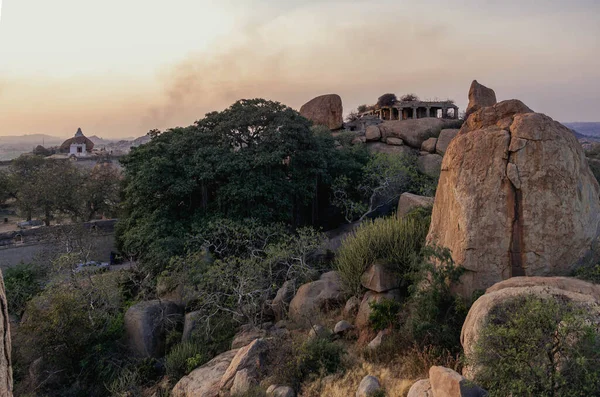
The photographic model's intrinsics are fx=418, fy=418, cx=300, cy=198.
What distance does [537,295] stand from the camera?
534 cm

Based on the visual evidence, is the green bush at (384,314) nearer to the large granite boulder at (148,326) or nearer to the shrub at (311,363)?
the shrub at (311,363)

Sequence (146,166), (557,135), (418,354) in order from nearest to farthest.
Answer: (418,354) < (557,135) < (146,166)

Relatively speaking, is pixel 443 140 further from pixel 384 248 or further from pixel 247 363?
pixel 247 363

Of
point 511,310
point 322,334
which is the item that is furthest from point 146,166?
point 511,310

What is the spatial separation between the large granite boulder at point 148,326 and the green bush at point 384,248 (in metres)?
4.90

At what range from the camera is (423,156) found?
69.2 feet

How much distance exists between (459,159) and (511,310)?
3437 mm

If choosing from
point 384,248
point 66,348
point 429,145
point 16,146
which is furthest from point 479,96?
point 16,146

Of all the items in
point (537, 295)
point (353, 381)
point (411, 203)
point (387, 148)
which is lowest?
point (353, 381)

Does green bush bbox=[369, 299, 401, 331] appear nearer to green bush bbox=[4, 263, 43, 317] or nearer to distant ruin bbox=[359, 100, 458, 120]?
green bush bbox=[4, 263, 43, 317]

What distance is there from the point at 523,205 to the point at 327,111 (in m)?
20.6

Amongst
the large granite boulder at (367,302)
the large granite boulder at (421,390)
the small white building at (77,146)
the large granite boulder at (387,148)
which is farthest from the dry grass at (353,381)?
the small white building at (77,146)

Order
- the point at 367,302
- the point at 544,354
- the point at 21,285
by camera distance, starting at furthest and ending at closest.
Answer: the point at 21,285 → the point at 367,302 → the point at 544,354

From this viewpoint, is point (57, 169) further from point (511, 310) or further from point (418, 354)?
point (511, 310)
